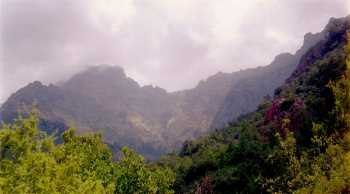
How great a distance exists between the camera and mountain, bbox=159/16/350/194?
3784cm

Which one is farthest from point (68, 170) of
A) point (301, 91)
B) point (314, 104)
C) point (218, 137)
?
point (218, 137)

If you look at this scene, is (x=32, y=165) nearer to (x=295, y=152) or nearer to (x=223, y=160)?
(x=295, y=152)

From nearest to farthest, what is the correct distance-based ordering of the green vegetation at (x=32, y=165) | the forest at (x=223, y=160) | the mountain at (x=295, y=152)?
the green vegetation at (x=32, y=165) < the forest at (x=223, y=160) < the mountain at (x=295, y=152)

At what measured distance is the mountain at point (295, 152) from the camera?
3784 centimetres

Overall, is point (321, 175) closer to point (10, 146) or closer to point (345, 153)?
point (345, 153)

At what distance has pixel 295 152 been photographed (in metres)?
56.6

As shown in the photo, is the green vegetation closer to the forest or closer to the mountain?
the forest

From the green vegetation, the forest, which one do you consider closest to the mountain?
the forest

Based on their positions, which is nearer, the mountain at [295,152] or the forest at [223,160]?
the forest at [223,160]

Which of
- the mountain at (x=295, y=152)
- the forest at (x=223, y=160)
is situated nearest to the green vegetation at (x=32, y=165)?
the forest at (x=223, y=160)

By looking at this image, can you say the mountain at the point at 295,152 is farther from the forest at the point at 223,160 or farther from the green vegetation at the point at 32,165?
the green vegetation at the point at 32,165

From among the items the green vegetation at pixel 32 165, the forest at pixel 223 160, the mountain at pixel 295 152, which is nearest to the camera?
the green vegetation at pixel 32 165

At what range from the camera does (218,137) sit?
167500 mm

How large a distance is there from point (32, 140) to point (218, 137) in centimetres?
13809
